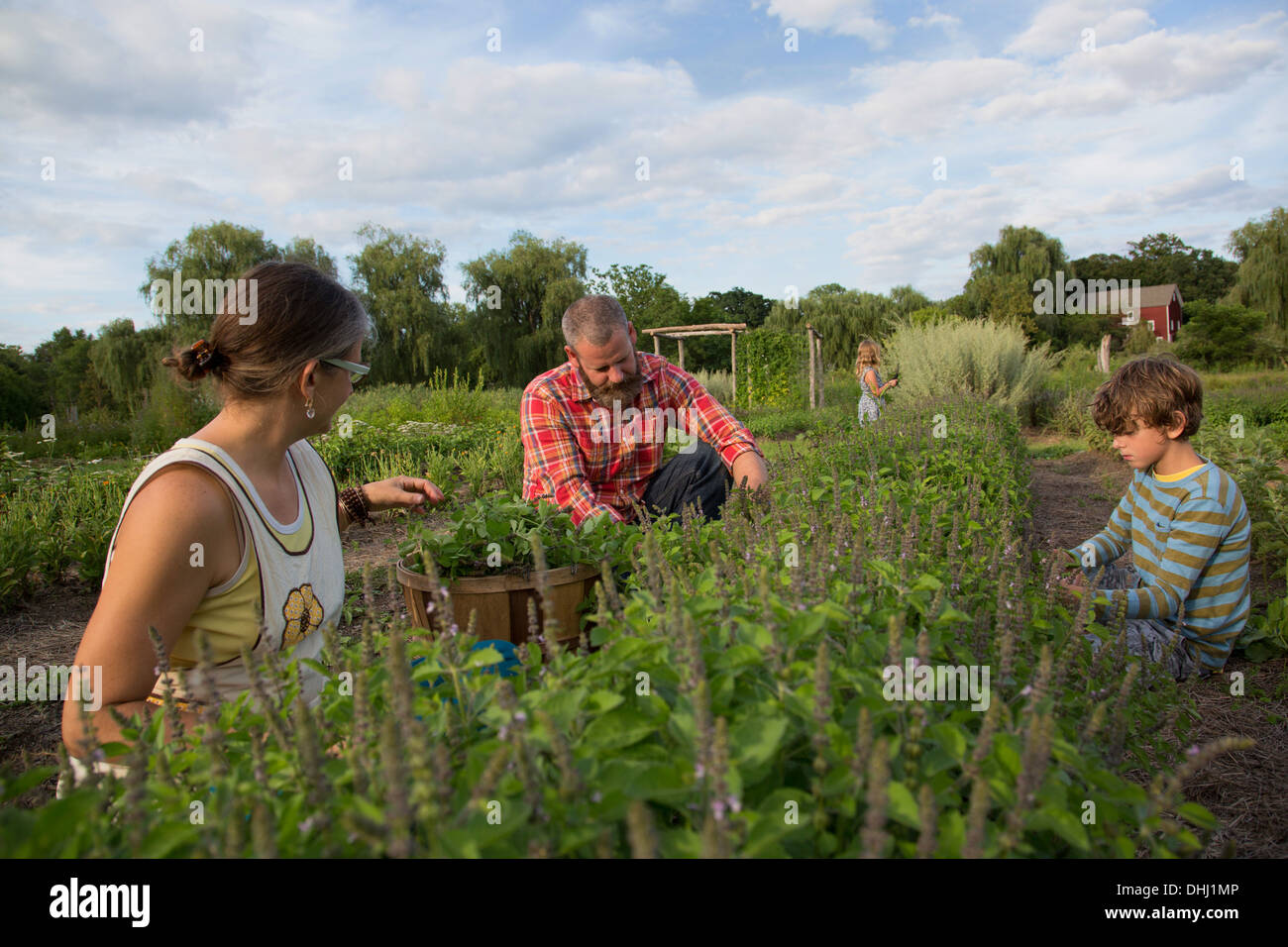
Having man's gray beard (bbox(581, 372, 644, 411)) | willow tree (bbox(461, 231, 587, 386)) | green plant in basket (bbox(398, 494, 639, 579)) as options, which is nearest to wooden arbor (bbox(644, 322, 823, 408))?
willow tree (bbox(461, 231, 587, 386))

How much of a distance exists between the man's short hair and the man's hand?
0.94 meters

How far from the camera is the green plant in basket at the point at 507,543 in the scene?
234cm

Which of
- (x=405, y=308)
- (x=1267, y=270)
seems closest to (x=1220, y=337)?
(x=1267, y=270)

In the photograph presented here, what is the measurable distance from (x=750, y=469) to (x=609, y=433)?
810mm

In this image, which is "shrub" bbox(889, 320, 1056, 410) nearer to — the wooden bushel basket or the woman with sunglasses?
the wooden bushel basket

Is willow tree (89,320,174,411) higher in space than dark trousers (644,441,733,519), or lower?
higher

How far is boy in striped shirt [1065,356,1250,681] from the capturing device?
309 centimetres

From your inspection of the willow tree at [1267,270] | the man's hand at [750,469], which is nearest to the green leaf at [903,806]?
the man's hand at [750,469]

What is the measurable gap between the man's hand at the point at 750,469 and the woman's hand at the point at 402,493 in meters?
1.62

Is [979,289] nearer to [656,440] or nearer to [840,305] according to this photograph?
[840,305]

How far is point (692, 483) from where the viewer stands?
3.98 m
